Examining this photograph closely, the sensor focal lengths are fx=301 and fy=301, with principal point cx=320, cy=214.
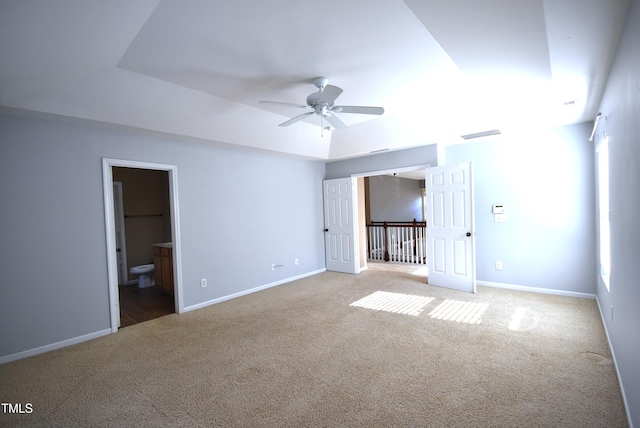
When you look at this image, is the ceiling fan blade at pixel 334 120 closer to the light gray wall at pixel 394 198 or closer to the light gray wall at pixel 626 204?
the light gray wall at pixel 626 204

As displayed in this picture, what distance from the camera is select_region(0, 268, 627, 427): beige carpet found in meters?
2.04

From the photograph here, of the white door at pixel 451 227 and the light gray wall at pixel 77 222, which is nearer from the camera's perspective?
the light gray wall at pixel 77 222

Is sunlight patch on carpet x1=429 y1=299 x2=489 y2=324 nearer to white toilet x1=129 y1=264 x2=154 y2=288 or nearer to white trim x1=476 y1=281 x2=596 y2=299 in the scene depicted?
white trim x1=476 y1=281 x2=596 y2=299

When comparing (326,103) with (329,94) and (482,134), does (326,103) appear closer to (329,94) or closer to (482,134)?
(329,94)

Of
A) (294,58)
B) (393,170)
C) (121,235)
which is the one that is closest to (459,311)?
(393,170)

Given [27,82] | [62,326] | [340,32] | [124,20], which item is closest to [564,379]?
[340,32]

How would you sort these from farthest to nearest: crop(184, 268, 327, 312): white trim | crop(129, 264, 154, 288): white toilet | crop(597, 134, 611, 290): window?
crop(129, 264, 154, 288): white toilet, crop(184, 268, 327, 312): white trim, crop(597, 134, 611, 290): window

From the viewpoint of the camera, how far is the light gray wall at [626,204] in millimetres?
1626

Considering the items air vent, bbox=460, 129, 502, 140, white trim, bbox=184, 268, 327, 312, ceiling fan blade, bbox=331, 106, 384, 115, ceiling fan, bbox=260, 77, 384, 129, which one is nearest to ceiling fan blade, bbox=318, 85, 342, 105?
ceiling fan, bbox=260, 77, 384, 129

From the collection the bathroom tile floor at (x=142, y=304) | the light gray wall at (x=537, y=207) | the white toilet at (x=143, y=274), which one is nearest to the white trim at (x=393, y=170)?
the light gray wall at (x=537, y=207)

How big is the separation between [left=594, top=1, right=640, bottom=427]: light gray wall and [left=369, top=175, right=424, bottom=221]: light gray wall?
25.9 feet

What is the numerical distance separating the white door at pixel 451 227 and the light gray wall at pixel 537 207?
498 mm

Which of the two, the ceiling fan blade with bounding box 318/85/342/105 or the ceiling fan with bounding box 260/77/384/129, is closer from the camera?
the ceiling fan blade with bounding box 318/85/342/105

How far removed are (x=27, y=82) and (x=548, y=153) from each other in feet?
19.9
